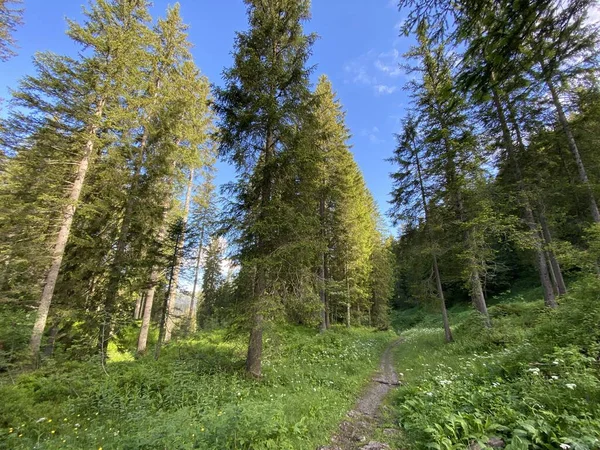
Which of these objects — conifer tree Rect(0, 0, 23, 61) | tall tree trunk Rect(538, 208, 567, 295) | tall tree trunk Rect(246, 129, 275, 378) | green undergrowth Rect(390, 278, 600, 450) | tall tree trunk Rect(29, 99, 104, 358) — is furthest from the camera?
tall tree trunk Rect(538, 208, 567, 295)

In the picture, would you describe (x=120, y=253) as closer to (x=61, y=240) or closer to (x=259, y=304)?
(x=61, y=240)

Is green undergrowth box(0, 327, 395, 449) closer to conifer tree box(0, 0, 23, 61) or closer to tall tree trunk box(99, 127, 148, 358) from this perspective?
tall tree trunk box(99, 127, 148, 358)

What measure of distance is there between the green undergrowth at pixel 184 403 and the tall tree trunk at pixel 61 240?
6.08ft

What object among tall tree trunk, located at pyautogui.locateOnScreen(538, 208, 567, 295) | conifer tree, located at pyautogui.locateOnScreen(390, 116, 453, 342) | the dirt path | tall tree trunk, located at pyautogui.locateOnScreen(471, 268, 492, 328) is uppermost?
conifer tree, located at pyautogui.locateOnScreen(390, 116, 453, 342)

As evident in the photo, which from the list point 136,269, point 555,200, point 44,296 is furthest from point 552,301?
point 44,296

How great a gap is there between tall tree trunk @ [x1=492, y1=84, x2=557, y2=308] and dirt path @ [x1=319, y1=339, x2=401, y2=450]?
741cm

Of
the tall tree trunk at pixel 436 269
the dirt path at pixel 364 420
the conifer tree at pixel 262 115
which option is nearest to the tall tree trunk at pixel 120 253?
the conifer tree at pixel 262 115

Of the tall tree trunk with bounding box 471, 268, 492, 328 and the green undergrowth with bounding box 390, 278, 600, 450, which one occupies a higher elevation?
the tall tree trunk with bounding box 471, 268, 492, 328

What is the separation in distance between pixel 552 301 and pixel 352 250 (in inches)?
453

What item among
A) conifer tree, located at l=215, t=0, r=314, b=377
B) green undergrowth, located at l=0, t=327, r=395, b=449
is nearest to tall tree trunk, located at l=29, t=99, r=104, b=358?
green undergrowth, located at l=0, t=327, r=395, b=449

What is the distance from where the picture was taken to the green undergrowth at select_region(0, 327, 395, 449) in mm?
4137

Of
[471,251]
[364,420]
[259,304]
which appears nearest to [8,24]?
[259,304]

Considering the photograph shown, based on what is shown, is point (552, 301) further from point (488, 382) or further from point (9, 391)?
point (9, 391)

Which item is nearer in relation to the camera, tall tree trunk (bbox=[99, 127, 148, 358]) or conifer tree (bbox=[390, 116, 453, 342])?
tall tree trunk (bbox=[99, 127, 148, 358])
